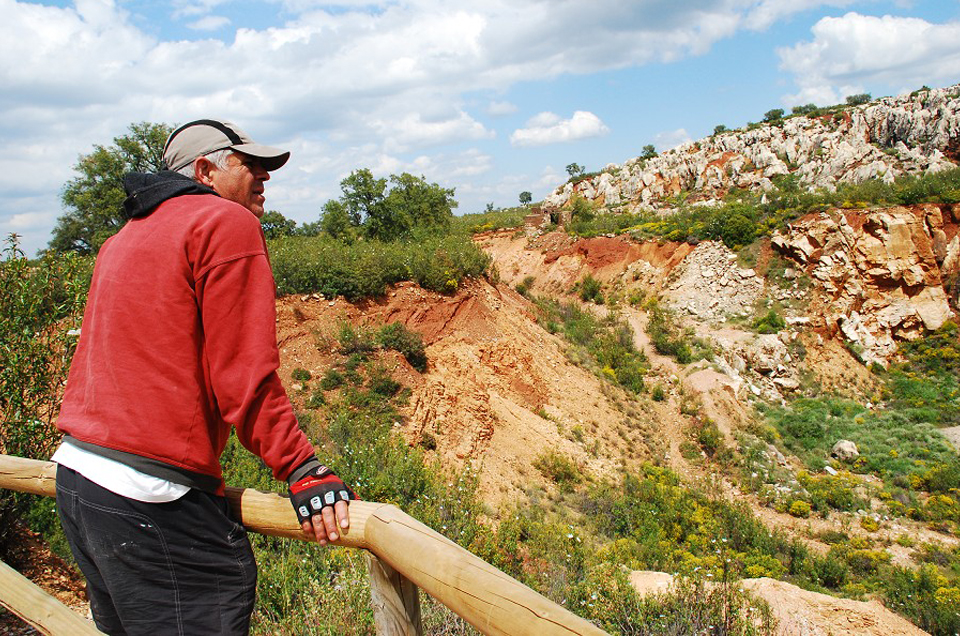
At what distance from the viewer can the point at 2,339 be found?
455 cm

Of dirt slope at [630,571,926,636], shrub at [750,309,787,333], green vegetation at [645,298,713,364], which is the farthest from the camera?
shrub at [750,309,787,333]

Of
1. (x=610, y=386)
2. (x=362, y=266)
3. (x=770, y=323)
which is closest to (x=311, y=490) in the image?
(x=362, y=266)

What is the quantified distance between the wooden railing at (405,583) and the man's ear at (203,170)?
3.26 ft

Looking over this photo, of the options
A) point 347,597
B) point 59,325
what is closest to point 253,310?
point 347,597

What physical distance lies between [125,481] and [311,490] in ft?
1.56

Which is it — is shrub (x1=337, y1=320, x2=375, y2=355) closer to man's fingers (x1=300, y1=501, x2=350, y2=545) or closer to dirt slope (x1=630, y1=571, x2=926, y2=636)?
dirt slope (x1=630, y1=571, x2=926, y2=636)

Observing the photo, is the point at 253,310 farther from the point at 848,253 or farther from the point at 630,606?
the point at 848,253

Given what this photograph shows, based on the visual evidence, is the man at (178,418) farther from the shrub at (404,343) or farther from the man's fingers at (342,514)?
the shrub at (404,343)

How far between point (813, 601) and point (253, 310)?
7.67 m

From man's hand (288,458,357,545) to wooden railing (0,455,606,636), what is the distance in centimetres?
4

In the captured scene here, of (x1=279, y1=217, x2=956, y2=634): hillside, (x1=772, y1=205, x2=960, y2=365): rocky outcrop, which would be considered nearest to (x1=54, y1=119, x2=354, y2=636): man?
(x1=279, y1=217, x2=956, y2=634): hillside

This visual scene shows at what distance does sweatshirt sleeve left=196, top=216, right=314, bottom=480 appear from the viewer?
4.85 feet

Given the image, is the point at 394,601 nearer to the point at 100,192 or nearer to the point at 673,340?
the point at 673,340

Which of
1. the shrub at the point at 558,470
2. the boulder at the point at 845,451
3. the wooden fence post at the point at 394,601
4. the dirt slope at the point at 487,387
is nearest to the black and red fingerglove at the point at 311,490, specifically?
the wooden fence post at the point at 394,601
